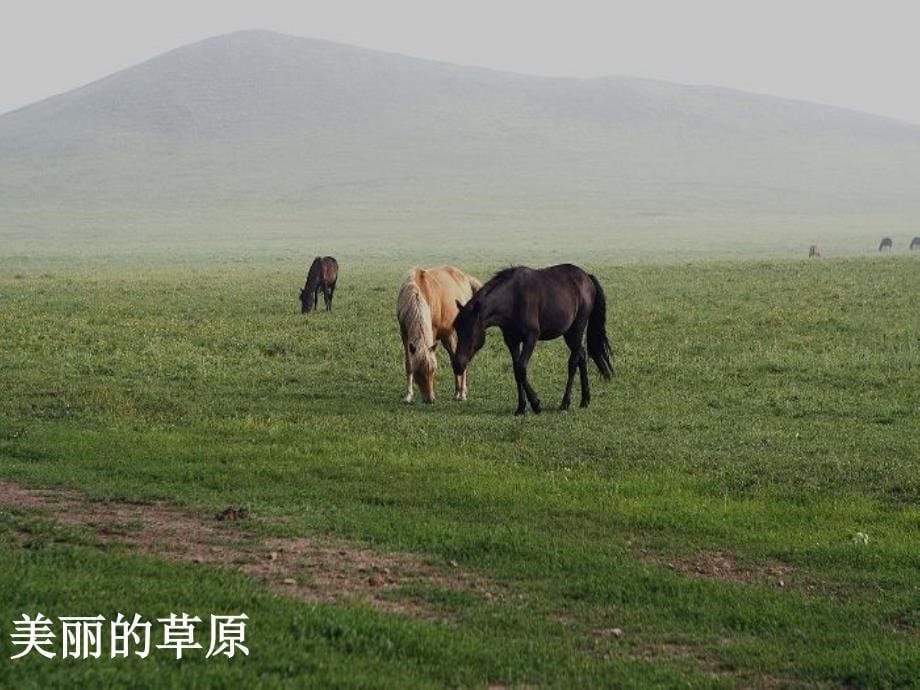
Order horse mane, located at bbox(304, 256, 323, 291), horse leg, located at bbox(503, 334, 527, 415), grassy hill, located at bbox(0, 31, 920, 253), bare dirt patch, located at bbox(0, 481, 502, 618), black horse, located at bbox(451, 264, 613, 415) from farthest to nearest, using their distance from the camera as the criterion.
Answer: grassy hill, located at bbox(0, 31, 920, 253), horse mane, located at bbox(304, 256, 323, 291), black horse, located at bbox(451, 264, 613, 415), horse leg, located at bbox(503, 334, 527, 415), bare dirt patch, located at bbox(0, 481, 502, 618)

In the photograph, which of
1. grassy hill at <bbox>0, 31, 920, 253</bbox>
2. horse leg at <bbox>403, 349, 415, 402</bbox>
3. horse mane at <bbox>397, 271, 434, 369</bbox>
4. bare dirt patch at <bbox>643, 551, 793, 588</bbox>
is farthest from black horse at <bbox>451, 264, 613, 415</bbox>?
grassy hill at <bbox>0, 31, 920, 253</bbox>

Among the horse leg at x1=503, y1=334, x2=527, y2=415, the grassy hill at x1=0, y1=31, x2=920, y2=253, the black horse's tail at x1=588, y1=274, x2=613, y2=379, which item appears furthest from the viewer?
the grassy hill at x1=0, y1=31, x2=920, y2=253

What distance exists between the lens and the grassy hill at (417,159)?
310ft

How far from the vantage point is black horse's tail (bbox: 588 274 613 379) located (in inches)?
635

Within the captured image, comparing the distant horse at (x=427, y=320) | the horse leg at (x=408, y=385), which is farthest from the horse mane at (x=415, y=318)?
the horse leg at (x=408, y=385)

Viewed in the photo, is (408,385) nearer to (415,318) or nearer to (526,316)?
(415,318)

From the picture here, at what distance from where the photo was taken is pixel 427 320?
1609cm

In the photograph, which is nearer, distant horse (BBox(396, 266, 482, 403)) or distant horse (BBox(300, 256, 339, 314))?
distant horse (BBox(396, 266, 482, 403))

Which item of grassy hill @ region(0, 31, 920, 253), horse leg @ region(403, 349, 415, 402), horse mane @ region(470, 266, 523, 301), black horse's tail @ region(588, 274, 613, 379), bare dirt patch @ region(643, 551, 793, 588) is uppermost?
grassy hill @ region(0, 31, 920, 253)

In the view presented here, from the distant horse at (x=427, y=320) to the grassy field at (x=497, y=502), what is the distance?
22.9 inches

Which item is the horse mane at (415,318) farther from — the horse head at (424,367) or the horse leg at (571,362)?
the horse leg at (571,362)

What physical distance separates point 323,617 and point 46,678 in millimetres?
1663

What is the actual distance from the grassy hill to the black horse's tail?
58601 mm

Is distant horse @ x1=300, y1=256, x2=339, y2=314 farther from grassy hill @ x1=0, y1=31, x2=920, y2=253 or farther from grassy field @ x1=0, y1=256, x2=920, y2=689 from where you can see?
grassy hill @ x1=0, y1=31, x2=920, y2=253
